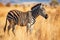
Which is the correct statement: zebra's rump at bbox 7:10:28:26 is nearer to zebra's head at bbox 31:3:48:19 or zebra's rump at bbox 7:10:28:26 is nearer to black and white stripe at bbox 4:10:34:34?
black and white stripe at bbox 4:10:34:34

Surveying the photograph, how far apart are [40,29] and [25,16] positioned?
0.83ft

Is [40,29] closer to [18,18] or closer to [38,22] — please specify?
[38,22]

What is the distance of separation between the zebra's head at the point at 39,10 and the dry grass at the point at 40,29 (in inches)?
2.1

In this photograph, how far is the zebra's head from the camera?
8.55ft

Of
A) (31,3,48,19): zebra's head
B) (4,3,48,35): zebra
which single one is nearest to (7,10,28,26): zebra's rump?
(4,3,48,35): zebra

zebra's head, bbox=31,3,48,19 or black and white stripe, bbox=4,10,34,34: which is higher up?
zebra's head, bbox=31,3,48,19

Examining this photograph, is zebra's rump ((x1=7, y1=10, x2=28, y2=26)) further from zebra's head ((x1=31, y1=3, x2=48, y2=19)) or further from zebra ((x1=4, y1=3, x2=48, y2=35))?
zebra's head ((x1=31, y1=3, x2=48, y2=19))

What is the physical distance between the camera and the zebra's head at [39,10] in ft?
8.55

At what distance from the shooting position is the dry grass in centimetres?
263

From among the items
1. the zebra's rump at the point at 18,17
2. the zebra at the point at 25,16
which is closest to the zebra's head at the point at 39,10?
the zebra at the point at 25,16

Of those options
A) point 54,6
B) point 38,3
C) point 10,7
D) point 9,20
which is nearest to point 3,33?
point 9,20

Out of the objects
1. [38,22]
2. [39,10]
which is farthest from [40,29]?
[39,10]

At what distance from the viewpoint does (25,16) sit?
2682mm

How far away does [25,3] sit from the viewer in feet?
8.95
